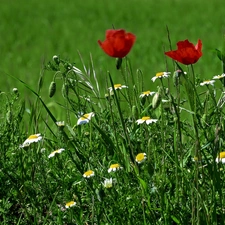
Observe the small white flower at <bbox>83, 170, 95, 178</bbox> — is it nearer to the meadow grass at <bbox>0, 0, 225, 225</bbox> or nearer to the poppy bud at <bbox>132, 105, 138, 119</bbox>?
the meadow grass at <bbox>0, 0, 225, 225</bbox>

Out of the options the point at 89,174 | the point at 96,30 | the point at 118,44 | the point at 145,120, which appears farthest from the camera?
the point at 96,30

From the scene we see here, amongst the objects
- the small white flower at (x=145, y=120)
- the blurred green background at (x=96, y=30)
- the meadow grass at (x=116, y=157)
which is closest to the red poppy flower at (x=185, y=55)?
the meadow grass at (x=116, y=157)

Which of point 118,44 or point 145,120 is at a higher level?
point 118,44

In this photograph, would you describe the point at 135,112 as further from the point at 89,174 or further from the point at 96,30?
the point at 96,30

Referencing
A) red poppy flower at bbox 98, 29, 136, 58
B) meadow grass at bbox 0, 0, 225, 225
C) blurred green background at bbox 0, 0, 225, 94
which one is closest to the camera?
red poppy flower at bbox 98, 29, 136, 58

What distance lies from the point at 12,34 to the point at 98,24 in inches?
64.8

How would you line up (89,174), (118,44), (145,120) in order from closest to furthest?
(118,44) → (89,174) → (145,120)

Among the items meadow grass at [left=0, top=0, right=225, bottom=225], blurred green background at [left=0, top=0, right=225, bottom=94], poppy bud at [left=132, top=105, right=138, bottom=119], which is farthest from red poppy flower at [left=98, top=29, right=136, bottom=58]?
blurred green background at [left=0, top=0, right=225, bottom=94]

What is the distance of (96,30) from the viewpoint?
32.5 ft

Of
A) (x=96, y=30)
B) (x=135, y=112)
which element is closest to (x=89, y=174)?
(x=135, y=112)

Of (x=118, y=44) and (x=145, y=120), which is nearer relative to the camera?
(x=118, y=44)

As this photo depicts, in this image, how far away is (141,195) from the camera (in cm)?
168

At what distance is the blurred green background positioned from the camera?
22.8 feet

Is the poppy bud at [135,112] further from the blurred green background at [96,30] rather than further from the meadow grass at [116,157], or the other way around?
the blurred green background at [96,30]
